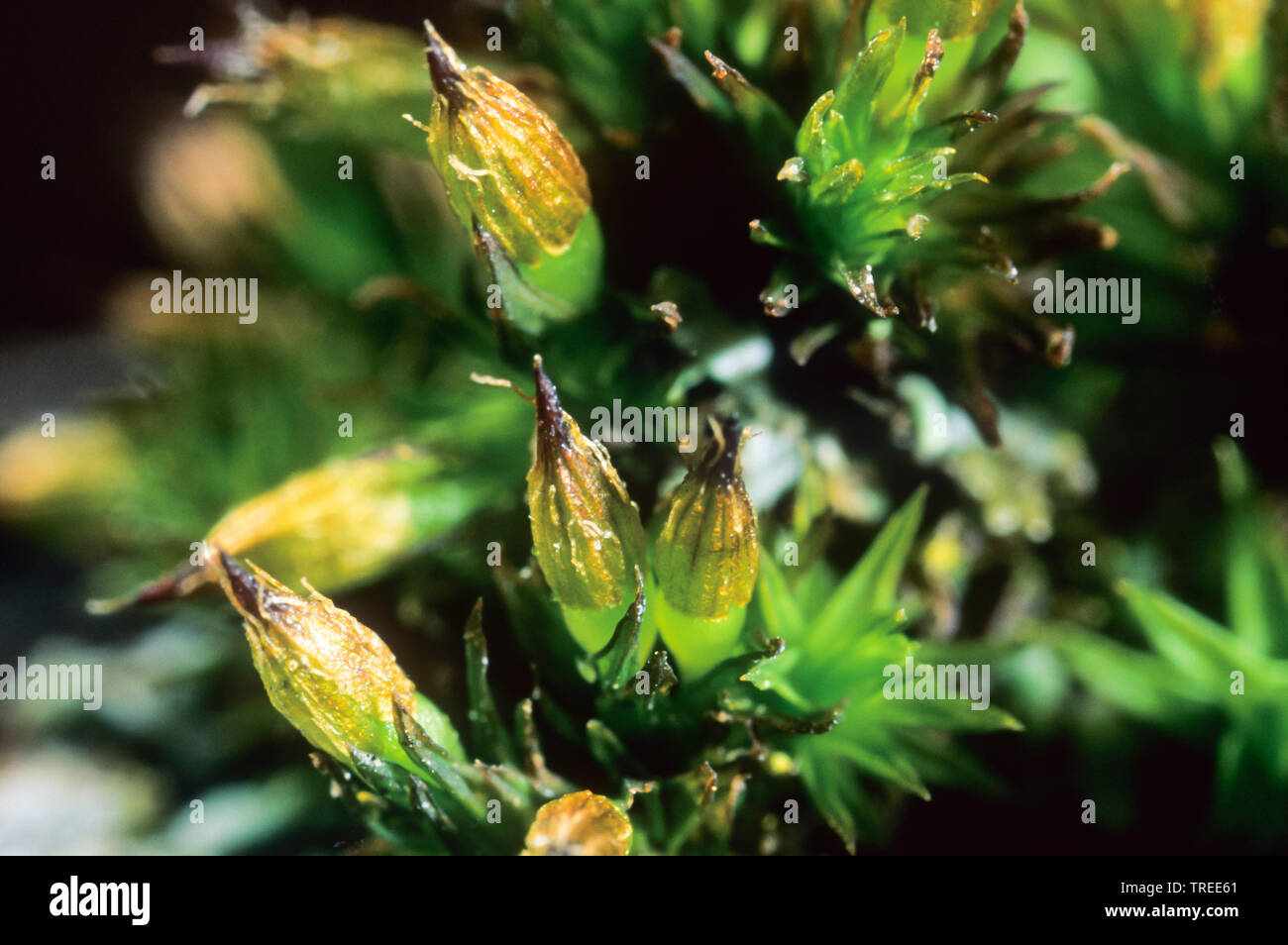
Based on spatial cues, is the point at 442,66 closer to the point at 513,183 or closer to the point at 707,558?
the point at 513,183

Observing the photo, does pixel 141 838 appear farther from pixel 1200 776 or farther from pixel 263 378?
pixel 1200 776

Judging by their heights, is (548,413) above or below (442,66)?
below

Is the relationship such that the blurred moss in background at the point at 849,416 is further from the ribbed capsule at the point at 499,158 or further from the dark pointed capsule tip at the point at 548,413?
the dark pointed capsule tip at the point at 548,413

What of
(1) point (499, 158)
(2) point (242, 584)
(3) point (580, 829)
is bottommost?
(3) point (580, 829)

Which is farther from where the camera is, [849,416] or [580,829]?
[849,416]

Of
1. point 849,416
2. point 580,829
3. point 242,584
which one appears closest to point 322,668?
point 242,584

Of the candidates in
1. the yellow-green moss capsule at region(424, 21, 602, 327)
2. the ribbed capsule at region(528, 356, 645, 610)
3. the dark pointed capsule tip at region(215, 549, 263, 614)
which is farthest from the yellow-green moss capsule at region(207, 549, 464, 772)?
the yellow-green moss capsule at region(424, 21, 602, 327)

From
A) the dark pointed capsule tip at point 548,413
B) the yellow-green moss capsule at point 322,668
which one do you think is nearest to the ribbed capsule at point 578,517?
the dark pointed capsule tip at point 548,413

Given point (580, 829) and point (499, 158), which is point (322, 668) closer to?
point (580, 829)
